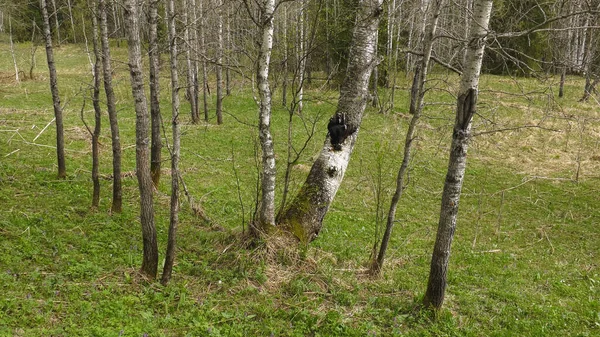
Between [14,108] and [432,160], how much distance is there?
54.6 feet

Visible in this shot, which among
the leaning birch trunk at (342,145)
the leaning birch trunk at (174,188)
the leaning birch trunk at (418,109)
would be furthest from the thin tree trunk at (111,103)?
the leaning birch trunk at (418,109)

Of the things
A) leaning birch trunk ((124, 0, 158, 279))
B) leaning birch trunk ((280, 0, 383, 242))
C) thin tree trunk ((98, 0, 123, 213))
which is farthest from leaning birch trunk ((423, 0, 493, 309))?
thin tree trunk ((98, 0, 123, 213))

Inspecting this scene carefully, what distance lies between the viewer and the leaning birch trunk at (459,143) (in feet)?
16.9

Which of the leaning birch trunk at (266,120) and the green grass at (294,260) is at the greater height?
the leaning birch trunk at (266,120)

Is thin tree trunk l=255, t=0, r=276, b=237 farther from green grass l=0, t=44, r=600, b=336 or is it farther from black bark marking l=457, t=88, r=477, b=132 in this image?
black bark marking l=457, t=88, r=477, b=132

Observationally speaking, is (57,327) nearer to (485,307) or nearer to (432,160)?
(485,307)

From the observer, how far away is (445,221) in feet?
19.2

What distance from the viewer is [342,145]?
7922 millimetres

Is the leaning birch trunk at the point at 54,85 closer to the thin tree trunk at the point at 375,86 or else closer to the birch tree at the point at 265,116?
the birch tree at the point at 265,116

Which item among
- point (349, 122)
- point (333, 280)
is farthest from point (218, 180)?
point (333, 280)

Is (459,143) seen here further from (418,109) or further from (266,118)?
(266,118)

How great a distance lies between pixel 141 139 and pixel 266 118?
1.85 meters

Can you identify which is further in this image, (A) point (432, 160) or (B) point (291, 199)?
(A) point (432, 160)

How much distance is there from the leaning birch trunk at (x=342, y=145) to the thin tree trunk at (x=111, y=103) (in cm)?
319
